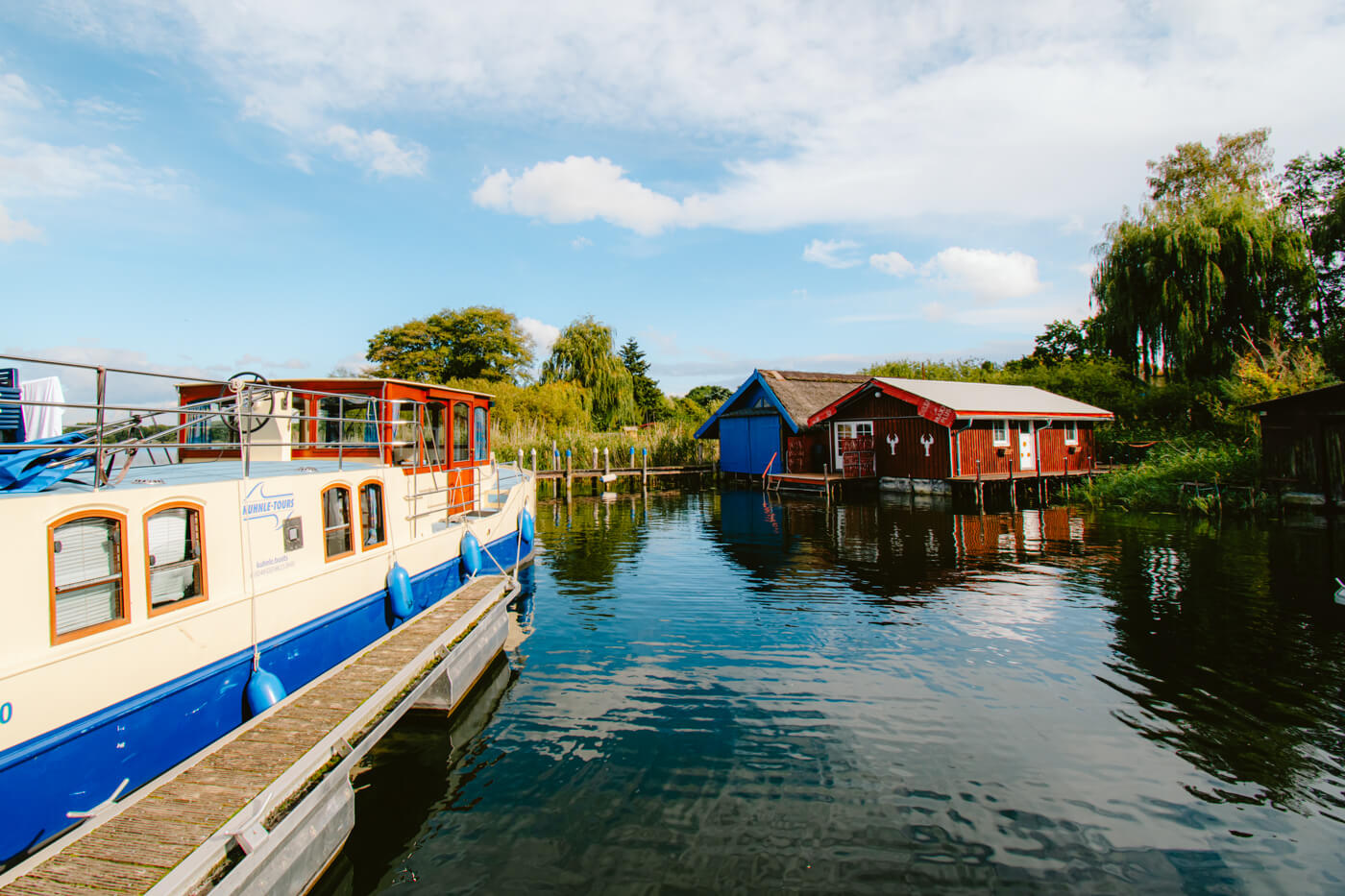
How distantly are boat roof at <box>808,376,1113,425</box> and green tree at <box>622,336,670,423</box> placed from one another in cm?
4115

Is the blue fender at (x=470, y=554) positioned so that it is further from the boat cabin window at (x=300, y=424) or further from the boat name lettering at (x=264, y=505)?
the boat name lettering at (x=264, y=505)

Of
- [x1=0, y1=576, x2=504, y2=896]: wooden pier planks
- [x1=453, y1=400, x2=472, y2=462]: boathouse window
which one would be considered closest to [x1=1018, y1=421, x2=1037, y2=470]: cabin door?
[x1=453, y1=400, x2=472, y2=462]: boathouse window

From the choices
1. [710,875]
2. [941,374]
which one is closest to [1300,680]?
[710,875]

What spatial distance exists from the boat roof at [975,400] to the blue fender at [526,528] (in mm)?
17455

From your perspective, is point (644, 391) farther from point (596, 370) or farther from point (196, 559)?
point (196, 559)

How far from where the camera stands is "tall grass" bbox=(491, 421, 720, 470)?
3750 centimetres

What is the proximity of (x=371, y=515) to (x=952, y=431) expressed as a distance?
78.0 ft

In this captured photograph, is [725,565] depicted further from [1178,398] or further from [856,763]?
[1178,398]

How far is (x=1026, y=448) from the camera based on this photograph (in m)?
30.0

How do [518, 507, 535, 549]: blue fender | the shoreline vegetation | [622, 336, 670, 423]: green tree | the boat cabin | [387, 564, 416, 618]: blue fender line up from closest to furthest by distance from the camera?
[387, 564, 416, 618]: blue fender < the boat cabin < [518, 507, 535, 549]: blue fender < the shoreline vegetation < [622, 336, 670, 423]: green tree

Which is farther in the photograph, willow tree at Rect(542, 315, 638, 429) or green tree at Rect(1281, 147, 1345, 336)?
willow tree at Rect(542, 315, 638, 429)

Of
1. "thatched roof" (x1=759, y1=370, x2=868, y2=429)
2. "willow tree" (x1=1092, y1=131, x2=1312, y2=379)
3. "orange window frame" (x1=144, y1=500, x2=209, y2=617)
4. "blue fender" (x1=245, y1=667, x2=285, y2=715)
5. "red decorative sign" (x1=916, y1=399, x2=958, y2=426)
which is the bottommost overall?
"blue fender" (x1=245, y1=667, x2=285, y2=715)

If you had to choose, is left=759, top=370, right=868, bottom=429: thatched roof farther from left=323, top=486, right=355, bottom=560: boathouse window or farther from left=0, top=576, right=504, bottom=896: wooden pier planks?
left=0, top=576, right=504, bottom=896: wooden pier planks

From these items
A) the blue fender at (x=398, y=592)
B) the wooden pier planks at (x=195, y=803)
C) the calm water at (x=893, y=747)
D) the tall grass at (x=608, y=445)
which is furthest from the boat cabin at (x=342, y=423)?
the tall grass at (x=608, y=445)
